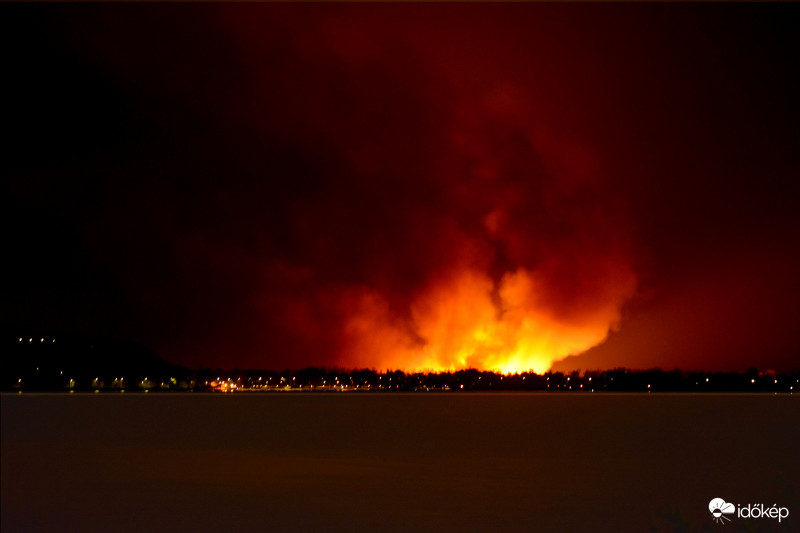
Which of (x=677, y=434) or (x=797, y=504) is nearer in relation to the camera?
(x=797, y=504)

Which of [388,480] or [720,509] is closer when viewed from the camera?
[720,509]

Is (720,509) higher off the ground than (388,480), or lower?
lower

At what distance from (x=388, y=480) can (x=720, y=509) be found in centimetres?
1166

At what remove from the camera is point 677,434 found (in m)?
61.6

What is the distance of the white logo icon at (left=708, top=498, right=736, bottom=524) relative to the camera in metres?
22.6

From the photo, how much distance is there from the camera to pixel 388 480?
32625mm

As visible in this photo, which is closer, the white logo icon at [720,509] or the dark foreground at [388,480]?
the white logo icon at [720,509]

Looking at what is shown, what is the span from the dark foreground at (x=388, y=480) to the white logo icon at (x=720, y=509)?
11.9 inches

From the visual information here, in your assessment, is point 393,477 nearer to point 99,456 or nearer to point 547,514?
point 547,514

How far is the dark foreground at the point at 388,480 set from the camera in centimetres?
2327

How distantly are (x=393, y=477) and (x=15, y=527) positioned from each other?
603 inches

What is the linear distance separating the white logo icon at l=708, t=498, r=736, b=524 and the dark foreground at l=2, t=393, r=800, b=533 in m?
0.30

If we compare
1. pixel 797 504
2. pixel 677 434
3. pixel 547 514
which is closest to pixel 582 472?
pixel 547 514

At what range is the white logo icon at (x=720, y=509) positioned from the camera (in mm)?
22586
